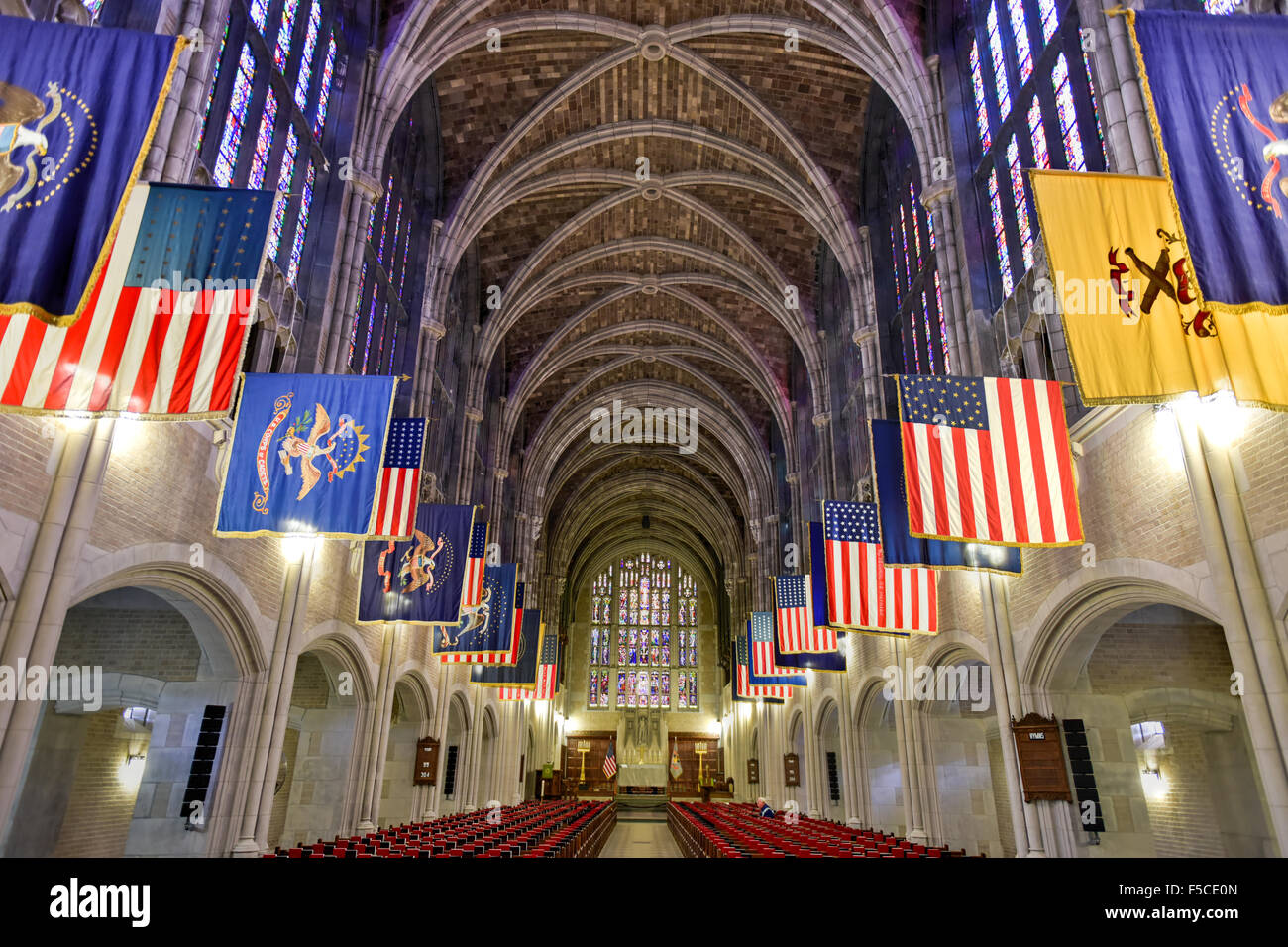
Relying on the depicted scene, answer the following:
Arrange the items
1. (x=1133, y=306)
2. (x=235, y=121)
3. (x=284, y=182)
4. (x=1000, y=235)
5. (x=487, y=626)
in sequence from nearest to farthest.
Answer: (x=1133, y=306)
(x=235, y=121)
(x=284, y=182)
(x=1000, y=235)
(x=487, y=626)

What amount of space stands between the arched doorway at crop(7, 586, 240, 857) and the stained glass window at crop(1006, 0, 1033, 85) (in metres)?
14.8

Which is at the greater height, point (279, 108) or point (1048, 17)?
point (1048, 17)

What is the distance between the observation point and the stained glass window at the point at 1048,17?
1112 centimetres

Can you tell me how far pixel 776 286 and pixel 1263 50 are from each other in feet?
64.3

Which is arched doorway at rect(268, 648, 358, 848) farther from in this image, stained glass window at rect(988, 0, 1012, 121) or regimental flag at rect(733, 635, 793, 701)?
stained glass window at rect(988, 0, 1012, 121)

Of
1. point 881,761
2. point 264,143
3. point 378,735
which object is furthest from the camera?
point 881,761

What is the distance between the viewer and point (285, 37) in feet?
42.4

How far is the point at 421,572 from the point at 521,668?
9.65 meters

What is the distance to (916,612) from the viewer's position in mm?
13000

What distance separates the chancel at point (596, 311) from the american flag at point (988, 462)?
0.05 m

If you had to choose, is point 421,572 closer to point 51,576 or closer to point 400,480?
point 400,480

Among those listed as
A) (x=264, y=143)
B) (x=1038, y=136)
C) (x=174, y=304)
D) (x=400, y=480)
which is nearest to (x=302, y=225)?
(x=264, y=143)

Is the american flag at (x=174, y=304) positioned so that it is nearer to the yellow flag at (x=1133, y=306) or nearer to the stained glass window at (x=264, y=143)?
the stained glass window at (x=264, y=143)
